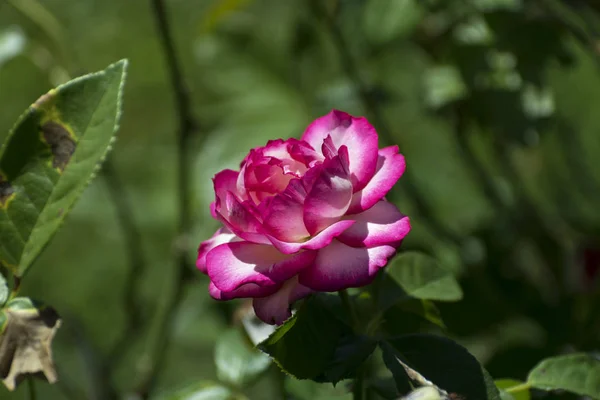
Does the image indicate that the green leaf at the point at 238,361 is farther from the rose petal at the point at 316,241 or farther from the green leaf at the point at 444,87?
the green leaf at the point at 444,87

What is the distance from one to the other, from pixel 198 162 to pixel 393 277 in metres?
0.63

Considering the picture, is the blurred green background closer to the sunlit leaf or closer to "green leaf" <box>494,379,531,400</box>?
the sunlit leaf

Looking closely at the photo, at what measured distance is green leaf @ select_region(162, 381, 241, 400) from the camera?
2.34ft

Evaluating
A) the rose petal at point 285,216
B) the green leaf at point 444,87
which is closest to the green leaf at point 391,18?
the green leaf at point 444,87

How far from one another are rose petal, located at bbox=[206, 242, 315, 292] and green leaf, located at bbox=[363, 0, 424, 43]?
0.53 meters

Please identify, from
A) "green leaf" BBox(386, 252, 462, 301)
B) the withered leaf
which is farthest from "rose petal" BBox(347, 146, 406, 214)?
the withered leaf

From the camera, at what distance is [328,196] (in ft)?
1.60

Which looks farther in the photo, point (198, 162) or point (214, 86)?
point (214, 86)

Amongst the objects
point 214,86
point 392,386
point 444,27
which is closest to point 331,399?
point 392,386

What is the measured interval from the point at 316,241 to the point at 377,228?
5cm

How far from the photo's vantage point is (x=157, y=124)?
1.89 meters

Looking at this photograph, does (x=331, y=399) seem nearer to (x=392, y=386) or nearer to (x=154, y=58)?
(x=392, y=386)

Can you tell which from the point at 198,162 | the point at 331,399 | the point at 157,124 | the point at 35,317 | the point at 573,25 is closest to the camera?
the point at 35,317

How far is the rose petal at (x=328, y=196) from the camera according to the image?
0.48 m
